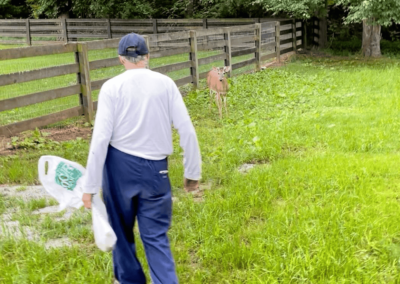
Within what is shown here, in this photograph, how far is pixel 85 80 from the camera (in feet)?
29.5

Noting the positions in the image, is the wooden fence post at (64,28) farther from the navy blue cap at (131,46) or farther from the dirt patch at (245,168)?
the navy blue cap at (131,46)

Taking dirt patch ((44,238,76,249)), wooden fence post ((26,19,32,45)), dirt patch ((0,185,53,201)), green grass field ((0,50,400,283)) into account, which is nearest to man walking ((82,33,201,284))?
green grass field ((0,50,400,283))

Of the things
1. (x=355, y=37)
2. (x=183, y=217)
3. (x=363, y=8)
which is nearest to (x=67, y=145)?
(x=183, y=217)

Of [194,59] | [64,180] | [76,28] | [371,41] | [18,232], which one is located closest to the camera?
[64,180]

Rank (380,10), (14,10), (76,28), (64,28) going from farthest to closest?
(14,10) → (64,28) → (76,28) → (380,10)

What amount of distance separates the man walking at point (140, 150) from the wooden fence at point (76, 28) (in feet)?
66.3

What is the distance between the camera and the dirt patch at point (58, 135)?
7.49 metres

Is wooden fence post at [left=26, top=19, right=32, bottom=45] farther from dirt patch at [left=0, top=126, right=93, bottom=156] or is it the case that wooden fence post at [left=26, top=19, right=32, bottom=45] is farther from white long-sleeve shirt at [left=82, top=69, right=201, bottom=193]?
white long-sleeve shirt at [left=82, top=69, right=201, bottom=193]

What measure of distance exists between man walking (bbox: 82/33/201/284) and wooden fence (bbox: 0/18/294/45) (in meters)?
20.2

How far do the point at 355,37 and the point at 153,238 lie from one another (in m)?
21.6

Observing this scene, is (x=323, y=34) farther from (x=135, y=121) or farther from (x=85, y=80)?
(x=135, y=121)

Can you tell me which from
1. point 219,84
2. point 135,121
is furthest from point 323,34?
point 135,121

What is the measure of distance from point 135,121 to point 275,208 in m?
2.15

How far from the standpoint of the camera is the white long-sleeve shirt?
311cm
